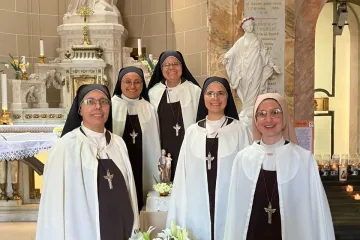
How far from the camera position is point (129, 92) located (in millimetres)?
3877

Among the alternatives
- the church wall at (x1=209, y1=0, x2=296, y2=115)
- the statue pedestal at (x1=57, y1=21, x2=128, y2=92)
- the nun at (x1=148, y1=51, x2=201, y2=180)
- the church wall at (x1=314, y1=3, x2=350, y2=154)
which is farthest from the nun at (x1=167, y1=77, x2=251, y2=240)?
the church wall at (x1=314, y1=3, x2=350, y2=154)

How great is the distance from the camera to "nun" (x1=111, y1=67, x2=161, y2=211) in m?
3.92

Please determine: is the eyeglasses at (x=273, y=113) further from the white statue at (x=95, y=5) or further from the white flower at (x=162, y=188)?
→ the white statue at (x=95, y=5)

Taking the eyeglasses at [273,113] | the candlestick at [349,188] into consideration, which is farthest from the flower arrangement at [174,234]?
the candlestick at [349,188]

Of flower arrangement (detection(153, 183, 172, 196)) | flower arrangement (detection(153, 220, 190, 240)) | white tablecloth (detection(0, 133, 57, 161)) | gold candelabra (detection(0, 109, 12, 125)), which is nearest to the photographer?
flower arrangement (detection(153, 220, 190, 240))

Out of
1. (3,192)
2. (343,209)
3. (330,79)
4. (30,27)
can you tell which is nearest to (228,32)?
(343,209)

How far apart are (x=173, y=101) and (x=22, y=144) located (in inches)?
71.2

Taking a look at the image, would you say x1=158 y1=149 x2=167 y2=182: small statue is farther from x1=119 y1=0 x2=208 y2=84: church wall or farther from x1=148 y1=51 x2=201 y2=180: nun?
x1=119 y1=0 x2=208 y2=84: church wall

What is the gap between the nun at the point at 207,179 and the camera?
321 centimetres

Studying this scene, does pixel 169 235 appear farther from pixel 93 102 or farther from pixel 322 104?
pixel 322 104

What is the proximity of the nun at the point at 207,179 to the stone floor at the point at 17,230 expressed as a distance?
257cm

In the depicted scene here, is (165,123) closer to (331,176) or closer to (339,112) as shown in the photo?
(331,176)

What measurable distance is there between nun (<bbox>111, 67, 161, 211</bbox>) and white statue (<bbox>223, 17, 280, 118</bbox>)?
8.29ft

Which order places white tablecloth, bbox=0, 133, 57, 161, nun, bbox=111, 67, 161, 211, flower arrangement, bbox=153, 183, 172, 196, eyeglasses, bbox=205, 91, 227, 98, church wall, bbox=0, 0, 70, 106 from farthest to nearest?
1. church wall, bbox=0, 0, 70, 106
2. white tablecloth, bbox=0, 133, 57, 161
3. nun, bbox=111, 67, 161, 211
4. flower arrangement, bbox=153, 183, 172, 196
5. eyeglasses, bbox=205, 91, 227, 98
